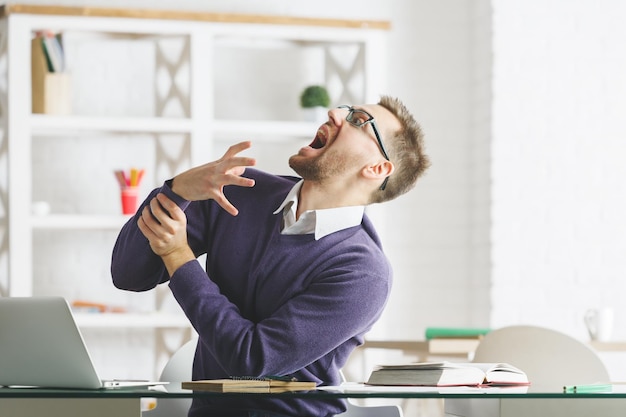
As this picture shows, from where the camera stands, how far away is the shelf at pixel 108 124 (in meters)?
4.64

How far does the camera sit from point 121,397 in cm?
138

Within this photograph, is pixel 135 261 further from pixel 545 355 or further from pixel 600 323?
pixel 600 323

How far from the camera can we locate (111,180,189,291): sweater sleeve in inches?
80.3

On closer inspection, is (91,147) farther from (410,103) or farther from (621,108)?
(621,108)

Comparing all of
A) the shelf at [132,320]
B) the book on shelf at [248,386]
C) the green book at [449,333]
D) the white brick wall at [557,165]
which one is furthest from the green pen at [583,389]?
the white brick wall at [557,165]

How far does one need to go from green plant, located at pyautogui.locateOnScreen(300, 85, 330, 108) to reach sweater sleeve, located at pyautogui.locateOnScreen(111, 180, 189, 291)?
278 cm

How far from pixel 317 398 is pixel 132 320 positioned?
3306mm

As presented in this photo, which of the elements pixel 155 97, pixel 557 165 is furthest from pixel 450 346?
pixel 155 97

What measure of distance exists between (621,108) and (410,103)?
1.02 metres

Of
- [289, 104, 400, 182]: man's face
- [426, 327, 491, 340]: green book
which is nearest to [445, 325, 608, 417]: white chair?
[289, 104, 400, 182]: man's face

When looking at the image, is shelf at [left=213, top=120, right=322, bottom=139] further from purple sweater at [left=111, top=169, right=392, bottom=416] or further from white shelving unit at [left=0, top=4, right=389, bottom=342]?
purple sweater at [left=111, top=169, right=392, bottom=416]

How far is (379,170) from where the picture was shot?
2.06m

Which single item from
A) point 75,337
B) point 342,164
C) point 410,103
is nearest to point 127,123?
point 410,103

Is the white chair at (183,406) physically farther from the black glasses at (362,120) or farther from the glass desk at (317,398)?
the glass desk at (317,398)
